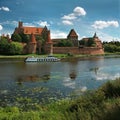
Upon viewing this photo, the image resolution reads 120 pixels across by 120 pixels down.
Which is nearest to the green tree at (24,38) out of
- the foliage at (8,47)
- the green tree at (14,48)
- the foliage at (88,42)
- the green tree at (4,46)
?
the green tree at (14,48)

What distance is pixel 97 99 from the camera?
5.30 m

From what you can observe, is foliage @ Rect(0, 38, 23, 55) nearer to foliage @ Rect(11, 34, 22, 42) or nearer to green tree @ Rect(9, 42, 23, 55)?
green tree @ Rect(9, 42, 23, 55)

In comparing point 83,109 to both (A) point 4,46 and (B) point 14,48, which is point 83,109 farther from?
(B) point 14,48

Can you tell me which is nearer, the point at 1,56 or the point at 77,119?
the point at 77,119

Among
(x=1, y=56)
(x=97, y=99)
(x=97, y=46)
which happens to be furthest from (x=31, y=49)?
(x=97, y=99)

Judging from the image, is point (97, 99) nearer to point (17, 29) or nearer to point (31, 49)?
point (31, 49)

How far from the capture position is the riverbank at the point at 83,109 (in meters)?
3.48

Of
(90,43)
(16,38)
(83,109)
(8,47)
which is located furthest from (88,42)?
(83,109)

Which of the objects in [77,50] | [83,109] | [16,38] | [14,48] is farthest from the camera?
[77,50]

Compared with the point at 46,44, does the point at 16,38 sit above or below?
above

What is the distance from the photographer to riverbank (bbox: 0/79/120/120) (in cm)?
348

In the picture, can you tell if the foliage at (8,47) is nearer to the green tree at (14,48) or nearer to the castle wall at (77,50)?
the green tree at (14,48)

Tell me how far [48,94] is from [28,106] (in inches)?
73.1

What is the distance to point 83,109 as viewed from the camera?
172 inches
